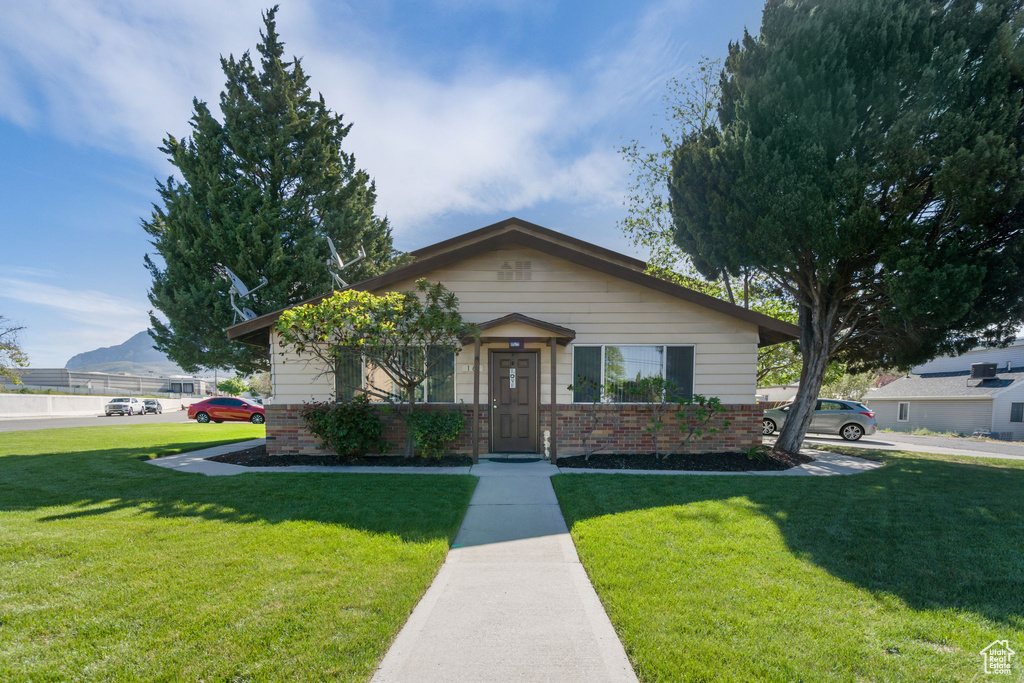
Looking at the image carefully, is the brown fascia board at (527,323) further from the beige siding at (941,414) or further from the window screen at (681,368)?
the beige siding at (941,414)

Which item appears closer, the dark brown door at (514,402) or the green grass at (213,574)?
the green grass at (213,574)

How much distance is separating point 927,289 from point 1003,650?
7.76 m

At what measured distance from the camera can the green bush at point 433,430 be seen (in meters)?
8.69

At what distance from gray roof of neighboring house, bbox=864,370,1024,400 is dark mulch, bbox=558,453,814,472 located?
23.5 m

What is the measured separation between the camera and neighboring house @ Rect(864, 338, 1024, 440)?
2300 centimetres

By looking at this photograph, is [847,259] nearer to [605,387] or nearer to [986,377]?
[605,387]

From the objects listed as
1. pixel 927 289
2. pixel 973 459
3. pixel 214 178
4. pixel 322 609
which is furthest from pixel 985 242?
pixel 214 178

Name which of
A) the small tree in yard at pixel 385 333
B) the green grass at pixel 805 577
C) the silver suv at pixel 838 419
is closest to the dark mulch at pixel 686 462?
the green grass at pixel 805 577

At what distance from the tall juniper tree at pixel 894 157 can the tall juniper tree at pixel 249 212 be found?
11850 mm

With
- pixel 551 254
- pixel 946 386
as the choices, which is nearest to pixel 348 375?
pixel 551 254

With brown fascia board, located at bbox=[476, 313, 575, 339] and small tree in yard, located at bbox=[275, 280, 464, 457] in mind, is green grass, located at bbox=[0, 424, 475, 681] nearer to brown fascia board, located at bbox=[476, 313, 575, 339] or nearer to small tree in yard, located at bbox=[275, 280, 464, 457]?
small tree in yard, located at bbox=[275, 280, 464, 457]

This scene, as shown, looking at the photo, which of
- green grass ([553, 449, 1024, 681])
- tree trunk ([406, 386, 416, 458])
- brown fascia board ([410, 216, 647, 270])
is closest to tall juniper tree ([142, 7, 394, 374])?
brown fascia board ([410, 216, 647, 270])

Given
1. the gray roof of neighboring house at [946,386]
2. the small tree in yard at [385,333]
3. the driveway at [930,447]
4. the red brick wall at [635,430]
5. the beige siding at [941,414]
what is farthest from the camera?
the beige siding at [941,414]

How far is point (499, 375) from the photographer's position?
380 inches
